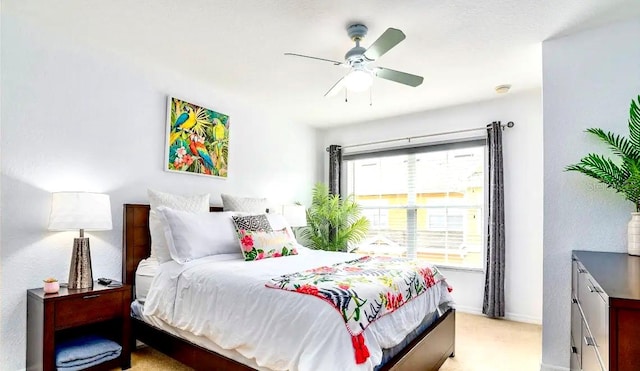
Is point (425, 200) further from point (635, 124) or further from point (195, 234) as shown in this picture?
point (195, 234)

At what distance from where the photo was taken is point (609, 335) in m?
1.16

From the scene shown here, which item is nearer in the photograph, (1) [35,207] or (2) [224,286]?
(2) [224,286]

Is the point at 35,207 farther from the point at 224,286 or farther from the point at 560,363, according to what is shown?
the point at 560,363

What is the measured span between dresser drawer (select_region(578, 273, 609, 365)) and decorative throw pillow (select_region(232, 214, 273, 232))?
2236 mm

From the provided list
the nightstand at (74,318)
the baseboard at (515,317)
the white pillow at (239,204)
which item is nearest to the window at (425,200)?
the baseboard at (515,317)

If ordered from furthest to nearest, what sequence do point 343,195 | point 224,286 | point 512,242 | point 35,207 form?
point 343,195 < point 512,242 < point 35,207 < point 224,286

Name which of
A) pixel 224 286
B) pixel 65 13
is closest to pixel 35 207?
pixel 65 13

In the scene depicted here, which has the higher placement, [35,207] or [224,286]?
[35,207]

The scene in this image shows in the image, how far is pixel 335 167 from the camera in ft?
17.3

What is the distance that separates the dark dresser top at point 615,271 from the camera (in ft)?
4.04

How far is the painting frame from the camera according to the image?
3.42 meters

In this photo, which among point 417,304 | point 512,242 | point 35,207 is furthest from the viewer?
point 512,242

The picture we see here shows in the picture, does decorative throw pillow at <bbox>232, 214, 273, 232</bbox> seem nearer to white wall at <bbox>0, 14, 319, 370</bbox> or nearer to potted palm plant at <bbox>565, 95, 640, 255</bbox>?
white wall at <bbox>0, 14, 319, 370</bbox>

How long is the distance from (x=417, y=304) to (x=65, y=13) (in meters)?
3.06
